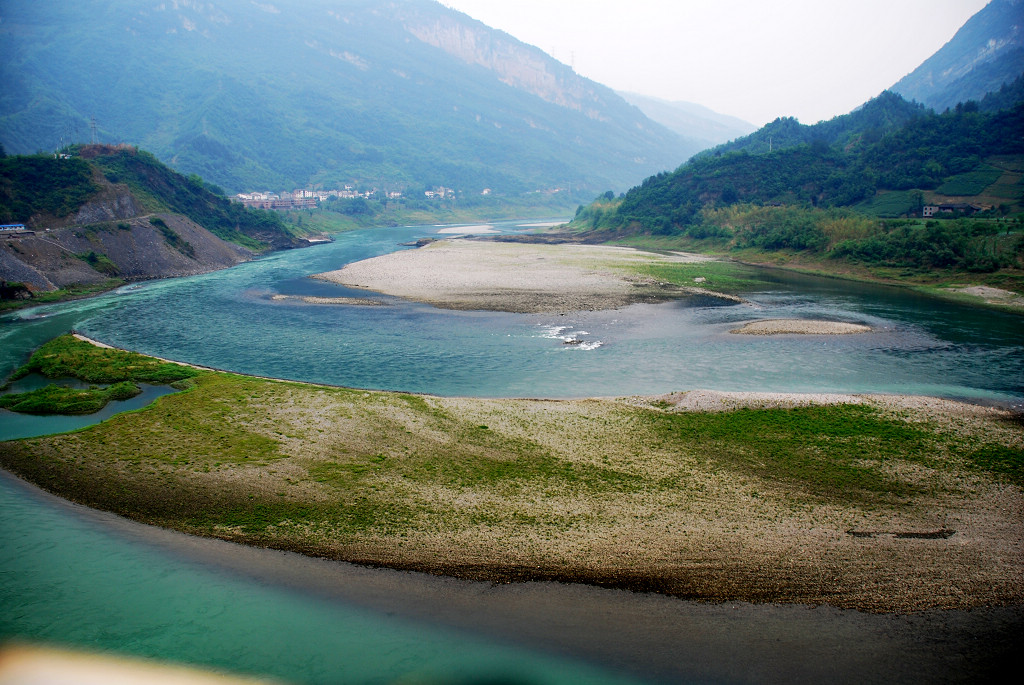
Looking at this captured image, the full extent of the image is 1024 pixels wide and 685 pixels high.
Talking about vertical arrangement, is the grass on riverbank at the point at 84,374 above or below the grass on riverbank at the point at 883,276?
below

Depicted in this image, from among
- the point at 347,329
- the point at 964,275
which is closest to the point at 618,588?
the point at 347,329

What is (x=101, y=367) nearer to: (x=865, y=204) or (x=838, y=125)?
(x=865, y=204)

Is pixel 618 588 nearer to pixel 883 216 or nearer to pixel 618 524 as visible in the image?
pixel 618 524

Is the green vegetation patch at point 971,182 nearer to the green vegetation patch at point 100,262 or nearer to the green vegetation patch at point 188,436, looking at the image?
the green vegetation patch at point 188,436

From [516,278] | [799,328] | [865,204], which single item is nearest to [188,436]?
[799,328]

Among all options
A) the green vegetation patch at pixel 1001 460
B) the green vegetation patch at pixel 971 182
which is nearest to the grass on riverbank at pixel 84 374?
the green vegetation patch at pixel 1001 460

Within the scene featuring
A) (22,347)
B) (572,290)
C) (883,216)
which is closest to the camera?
(22,347)
